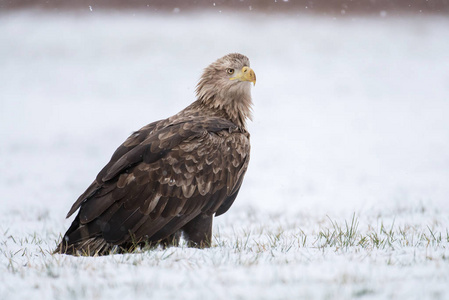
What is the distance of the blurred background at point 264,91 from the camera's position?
1221 cm

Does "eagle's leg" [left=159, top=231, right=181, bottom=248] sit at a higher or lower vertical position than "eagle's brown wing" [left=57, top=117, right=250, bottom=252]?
lower

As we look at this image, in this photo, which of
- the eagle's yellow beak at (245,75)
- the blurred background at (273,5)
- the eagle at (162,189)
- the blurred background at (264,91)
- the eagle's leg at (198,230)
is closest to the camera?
the eagle at (162,189)

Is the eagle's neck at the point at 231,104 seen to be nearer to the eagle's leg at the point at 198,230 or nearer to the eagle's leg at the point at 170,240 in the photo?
the eagle's leg at the point at 198,230

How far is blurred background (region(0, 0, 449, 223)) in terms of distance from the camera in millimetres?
12211

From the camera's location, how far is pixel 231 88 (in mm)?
6238

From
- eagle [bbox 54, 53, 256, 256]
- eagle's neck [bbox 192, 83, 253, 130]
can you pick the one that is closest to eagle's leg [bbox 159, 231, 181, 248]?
eagle [bbox 54, 53, 256, 256]

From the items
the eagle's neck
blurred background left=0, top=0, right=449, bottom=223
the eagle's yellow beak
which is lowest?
blurred background left=0, top=0, right=449, bottom=223

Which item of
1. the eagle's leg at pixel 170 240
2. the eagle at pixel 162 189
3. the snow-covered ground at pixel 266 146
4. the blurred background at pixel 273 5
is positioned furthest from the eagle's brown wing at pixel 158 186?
the blurred background at pixel 273 5

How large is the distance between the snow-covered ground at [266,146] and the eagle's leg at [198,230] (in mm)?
231

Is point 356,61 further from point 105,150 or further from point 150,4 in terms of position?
point 105,150

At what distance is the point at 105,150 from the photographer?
588 inches

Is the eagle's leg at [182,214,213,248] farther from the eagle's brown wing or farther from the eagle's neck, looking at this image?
the eagle's neck

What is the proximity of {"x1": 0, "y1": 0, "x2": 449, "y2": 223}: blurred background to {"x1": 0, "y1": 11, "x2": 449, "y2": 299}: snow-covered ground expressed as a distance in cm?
9

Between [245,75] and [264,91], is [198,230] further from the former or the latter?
[264,91]
